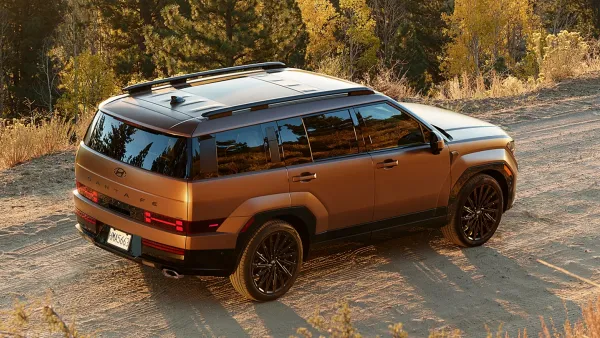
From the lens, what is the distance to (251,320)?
699 cm

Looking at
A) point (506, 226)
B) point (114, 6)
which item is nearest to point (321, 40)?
point (114, 6)

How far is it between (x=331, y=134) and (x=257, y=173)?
90cm

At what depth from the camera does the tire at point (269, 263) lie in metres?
7.01

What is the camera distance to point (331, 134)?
752cm

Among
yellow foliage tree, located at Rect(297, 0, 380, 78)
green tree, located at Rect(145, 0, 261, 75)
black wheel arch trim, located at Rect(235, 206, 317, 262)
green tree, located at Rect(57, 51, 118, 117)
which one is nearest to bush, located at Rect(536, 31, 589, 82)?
black wheel arch trim, located at Rect(235, 206, 317, 262)

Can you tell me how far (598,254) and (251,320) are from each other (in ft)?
12.3

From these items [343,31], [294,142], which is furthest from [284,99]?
[343,31]

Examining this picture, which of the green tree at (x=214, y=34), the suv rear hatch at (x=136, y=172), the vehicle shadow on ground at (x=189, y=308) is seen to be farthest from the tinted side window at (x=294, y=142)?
the green tree at (x=214, y=34)

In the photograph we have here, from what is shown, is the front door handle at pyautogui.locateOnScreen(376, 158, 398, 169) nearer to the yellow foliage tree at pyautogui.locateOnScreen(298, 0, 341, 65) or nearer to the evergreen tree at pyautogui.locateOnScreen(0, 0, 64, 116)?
the evergreen tree at pyautogui.locateOnScreen(0, 0, 64, 116)

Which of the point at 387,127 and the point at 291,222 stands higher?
the point at 387,127

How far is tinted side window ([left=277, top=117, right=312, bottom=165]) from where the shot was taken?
7172 millimetres

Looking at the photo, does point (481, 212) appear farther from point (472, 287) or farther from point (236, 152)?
point (236, 152)

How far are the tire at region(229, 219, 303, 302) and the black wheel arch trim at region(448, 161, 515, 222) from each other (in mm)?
1828

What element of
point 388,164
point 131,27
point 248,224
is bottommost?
point 131,27
